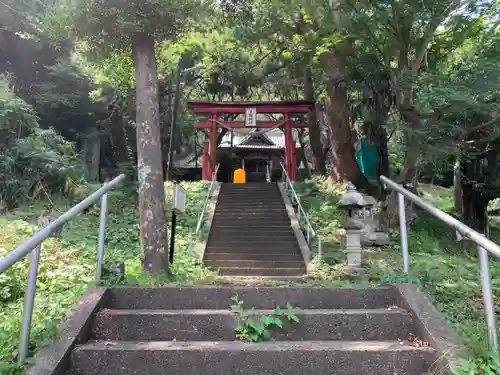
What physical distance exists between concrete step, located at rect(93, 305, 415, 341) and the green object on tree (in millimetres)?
12216

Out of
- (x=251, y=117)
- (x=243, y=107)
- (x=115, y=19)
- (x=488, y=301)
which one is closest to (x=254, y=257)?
(x=115, y=19)

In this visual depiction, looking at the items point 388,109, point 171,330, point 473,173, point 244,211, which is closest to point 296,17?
point 388,109

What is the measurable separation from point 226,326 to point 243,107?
15628 millimetres

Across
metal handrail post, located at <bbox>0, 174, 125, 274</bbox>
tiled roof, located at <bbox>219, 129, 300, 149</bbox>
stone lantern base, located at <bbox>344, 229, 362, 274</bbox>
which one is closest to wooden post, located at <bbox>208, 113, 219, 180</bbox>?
tiled roof, located at <bbox>219, 129, 300, 149</bbox>

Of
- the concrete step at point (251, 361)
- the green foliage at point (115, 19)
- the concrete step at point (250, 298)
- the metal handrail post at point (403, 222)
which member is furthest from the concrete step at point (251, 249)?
the concrete step at point (251, 361)

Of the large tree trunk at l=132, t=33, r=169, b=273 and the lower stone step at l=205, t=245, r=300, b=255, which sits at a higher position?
the large tree trunk at l=132, t=33, r=169, b=273

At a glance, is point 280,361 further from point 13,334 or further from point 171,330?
point 13,334

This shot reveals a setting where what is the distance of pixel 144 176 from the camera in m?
4.86

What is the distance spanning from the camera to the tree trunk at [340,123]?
1268 centimetres

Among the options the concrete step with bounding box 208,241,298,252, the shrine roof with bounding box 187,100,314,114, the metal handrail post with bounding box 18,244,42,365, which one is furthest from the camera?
the shrine roof with bounding box 187,100,314,114

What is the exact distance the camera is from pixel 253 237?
11.3 meters

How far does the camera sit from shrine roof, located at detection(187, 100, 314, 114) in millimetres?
17422

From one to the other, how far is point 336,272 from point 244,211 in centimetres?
609

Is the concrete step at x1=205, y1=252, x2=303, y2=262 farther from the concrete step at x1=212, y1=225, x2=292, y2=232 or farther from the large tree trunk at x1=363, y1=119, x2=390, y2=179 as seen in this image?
the large tree trunk at x1=363, y1=119, x2=390, y2=179
